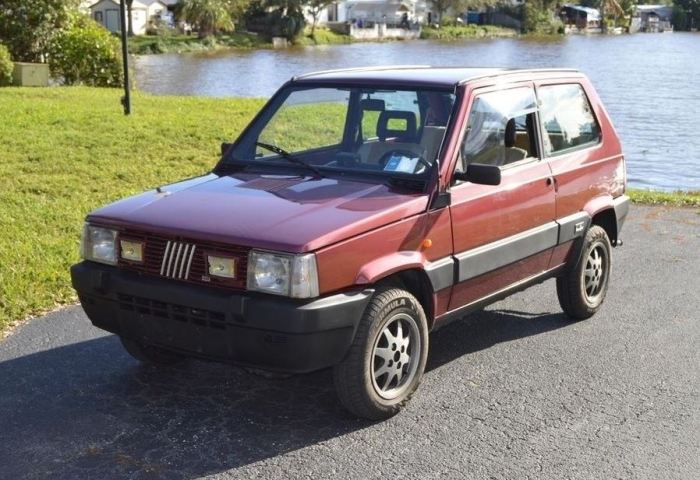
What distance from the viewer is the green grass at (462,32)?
4021 inches

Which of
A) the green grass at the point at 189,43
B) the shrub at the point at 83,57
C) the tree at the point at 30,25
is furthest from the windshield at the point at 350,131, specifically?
the green grass at the point at 189,43

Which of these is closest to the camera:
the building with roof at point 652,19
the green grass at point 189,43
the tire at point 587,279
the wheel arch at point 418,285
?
the wheel arch at point 418,285

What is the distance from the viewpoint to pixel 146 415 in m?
4.75

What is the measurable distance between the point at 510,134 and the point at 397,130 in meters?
0.76

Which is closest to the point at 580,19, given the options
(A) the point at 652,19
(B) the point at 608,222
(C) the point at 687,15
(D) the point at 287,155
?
(A) the point at 652,19

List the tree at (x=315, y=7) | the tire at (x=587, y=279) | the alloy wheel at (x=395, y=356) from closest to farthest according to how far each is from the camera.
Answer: the alloy wheel at (x=395, y=356)
the tire at (x=587, y=279)
the tree at (x=315, y=7)

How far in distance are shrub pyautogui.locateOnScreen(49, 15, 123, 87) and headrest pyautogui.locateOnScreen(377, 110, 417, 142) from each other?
61.5ft

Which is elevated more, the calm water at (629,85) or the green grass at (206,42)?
the green grass at (206,42)

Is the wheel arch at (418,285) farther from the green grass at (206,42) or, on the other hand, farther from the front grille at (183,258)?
the green grass at (206,42)

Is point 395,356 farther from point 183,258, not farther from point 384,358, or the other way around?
point 183,258

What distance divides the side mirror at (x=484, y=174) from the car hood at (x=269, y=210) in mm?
313

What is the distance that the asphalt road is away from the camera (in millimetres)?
4227

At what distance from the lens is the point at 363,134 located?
5.60 meters

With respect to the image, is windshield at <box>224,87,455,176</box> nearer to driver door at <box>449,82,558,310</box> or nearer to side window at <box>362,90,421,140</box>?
side window at <box>362,90,421,140</box>
